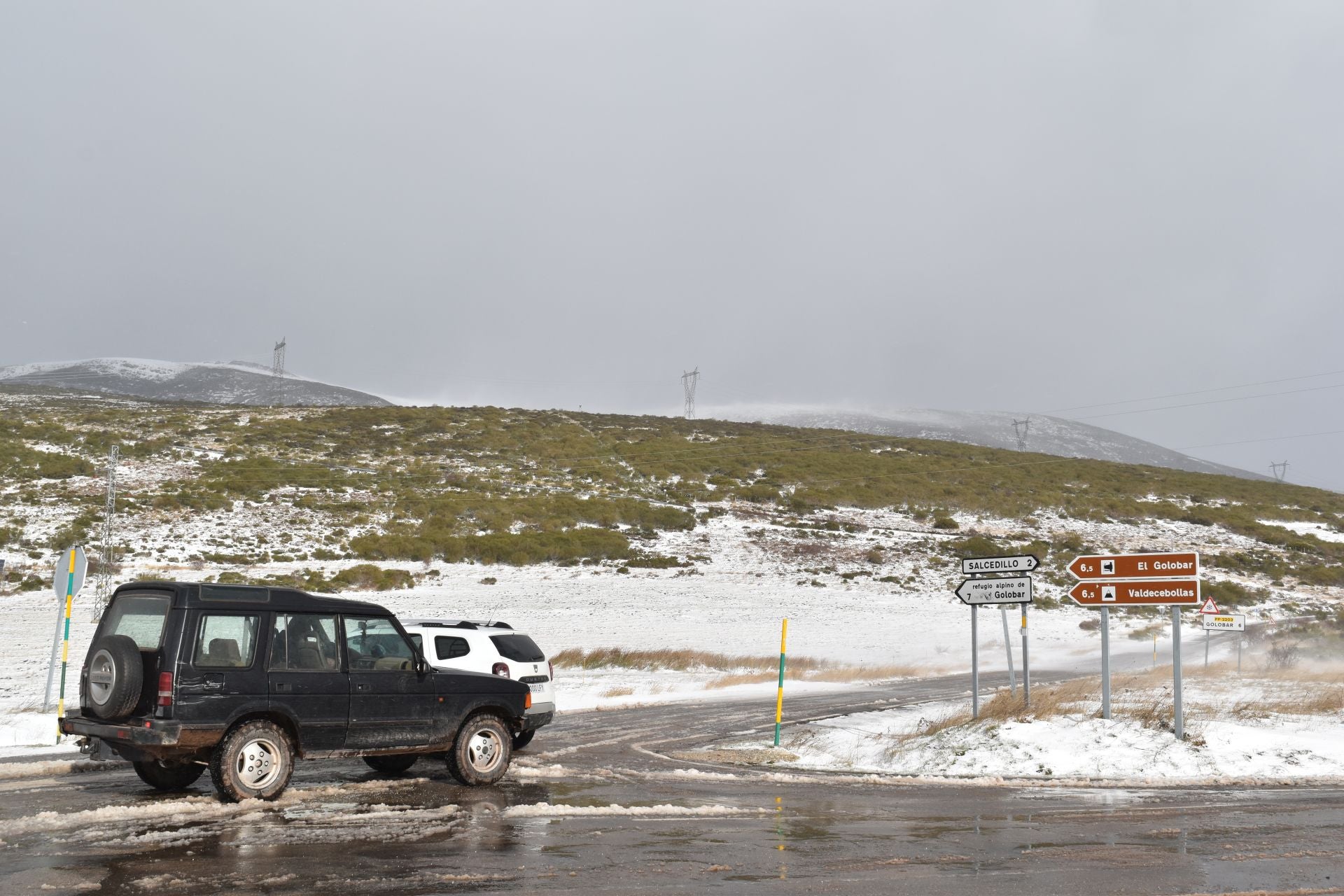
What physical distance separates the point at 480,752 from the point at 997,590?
842cm

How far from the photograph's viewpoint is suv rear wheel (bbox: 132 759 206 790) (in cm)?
1023

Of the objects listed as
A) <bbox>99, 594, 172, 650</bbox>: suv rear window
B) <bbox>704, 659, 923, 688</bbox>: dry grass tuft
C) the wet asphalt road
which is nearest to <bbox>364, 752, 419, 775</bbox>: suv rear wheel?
the wet asphalt road

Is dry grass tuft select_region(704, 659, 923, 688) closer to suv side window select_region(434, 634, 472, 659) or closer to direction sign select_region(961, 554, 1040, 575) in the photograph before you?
direction sign select_region(961, 554, 1040, 575)

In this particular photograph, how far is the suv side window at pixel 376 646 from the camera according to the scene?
1037 cm

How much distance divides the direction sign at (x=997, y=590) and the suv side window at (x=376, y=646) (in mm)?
8369

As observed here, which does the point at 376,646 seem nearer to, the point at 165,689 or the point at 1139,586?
the point at 165,689

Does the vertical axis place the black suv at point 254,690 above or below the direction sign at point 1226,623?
below

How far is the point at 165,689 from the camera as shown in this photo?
9016 mm

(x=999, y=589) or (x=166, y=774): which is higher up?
(x=999, y=589)

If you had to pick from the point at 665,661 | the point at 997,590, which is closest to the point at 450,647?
the point at 997,590

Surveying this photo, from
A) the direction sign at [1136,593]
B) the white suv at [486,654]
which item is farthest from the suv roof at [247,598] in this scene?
the direction sign at [1136,593]

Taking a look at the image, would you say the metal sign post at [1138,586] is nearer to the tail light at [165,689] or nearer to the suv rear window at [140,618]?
the tail light at [165,689]

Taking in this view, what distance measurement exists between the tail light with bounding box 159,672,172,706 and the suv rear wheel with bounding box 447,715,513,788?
3014mm

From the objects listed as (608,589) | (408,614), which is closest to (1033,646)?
(608,589)
